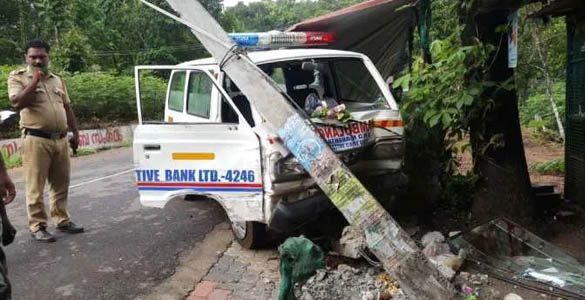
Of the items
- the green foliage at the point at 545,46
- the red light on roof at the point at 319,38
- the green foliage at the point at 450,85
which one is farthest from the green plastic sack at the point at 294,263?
the green foliage at the point at 545,46

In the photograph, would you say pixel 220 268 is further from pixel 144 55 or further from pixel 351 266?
pixel 144 55

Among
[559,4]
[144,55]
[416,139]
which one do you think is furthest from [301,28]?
[144,55]

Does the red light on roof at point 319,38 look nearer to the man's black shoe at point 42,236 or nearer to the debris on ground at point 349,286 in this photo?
the debris on ground at point 349,286

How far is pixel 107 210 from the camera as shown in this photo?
243 inches

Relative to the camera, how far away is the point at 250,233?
4.38 m

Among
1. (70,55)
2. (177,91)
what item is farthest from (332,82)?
(70,55)

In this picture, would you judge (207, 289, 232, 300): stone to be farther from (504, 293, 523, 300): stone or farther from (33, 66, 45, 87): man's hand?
(33, 66, 45, 87): man's hand

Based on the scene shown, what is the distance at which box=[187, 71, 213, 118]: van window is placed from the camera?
189 inches

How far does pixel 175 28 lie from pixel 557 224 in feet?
89.6

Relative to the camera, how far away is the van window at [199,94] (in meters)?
4.80

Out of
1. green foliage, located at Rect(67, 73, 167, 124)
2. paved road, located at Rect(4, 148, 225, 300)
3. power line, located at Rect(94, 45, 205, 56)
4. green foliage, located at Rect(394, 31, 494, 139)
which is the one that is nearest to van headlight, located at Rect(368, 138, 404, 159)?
green foliage, located at Rect(394, 31, 494, 139)

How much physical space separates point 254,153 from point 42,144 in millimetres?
2255

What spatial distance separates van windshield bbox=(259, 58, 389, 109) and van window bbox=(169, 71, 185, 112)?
1303 millimetres

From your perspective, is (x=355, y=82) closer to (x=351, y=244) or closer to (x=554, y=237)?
(x=351, y=244)
